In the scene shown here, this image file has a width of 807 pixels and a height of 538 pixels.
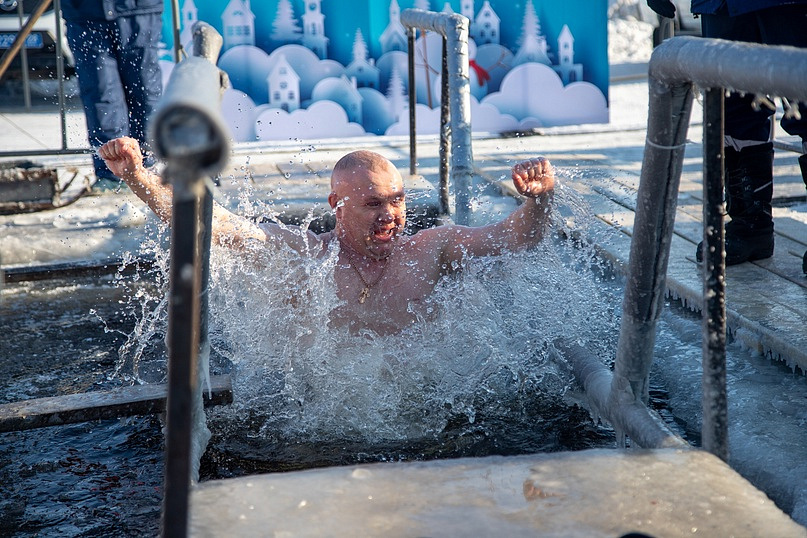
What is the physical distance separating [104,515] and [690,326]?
2247 mm

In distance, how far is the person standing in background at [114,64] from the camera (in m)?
5.97

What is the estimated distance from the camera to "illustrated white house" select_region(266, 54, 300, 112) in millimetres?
8086

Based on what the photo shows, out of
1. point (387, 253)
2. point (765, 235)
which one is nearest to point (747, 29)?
point (765, 235)

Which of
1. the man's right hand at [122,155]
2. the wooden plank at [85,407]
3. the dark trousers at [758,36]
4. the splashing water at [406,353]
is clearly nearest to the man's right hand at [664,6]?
the dark trousers at [758,36]

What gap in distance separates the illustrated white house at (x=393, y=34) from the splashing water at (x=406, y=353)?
4.95 m

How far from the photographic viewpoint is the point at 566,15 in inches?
334

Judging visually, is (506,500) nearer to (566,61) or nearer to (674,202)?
(674,202)

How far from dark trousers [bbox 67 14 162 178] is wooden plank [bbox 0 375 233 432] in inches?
148

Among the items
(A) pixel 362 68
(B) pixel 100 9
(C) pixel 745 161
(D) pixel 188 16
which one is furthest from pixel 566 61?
(C) pixel 745 161

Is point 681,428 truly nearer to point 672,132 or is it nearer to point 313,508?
point 672,132

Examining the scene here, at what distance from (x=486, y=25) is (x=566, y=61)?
847 mm

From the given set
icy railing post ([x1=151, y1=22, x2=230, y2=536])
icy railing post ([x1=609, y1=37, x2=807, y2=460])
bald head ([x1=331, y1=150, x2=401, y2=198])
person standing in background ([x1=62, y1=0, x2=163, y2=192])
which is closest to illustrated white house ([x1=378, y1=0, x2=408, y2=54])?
person standing in background ([x1=62, y1=0, x2=163, y2=192])

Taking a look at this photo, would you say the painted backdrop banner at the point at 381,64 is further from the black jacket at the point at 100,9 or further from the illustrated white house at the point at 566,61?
the black jacket at the point at 100,9

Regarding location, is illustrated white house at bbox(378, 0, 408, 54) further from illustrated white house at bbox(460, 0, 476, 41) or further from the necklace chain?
the necklace chain
